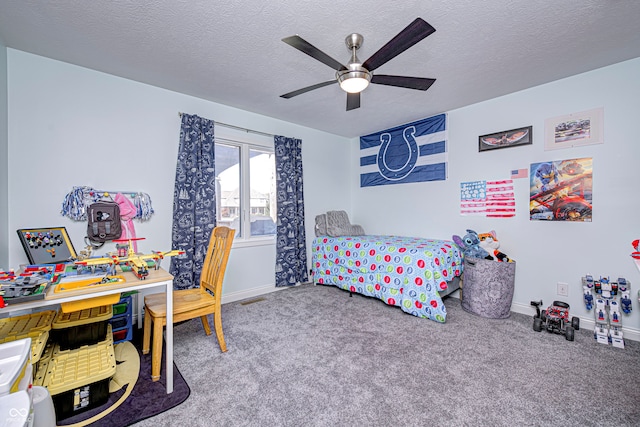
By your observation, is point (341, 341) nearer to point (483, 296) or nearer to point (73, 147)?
point (483, 296)

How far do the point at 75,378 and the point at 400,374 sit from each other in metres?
1.95

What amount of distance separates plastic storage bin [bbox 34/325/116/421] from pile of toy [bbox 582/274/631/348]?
12.2 ft

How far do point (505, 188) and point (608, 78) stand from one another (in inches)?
48.6

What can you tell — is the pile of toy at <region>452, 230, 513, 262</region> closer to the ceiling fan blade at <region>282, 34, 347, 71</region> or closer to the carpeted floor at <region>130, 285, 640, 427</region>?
the carpeted floor at <region>130, 285, 640, 427</region>

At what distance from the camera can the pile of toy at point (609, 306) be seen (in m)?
2.27

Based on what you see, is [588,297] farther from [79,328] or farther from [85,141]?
[85,141]

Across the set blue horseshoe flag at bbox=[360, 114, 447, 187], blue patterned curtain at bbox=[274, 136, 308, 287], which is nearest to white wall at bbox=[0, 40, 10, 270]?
blue patterned curtain at bbox=[274, 136, 308, 287]

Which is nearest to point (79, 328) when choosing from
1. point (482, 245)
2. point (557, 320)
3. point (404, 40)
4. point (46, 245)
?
point (46, 245)

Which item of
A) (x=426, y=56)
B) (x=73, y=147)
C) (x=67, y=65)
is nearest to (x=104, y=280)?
(x=73, y=147)

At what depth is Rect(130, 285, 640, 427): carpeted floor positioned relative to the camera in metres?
1.49

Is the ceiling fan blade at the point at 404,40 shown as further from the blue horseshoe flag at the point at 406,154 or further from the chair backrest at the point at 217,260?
the blue horseshoe flag at the point at 406,154

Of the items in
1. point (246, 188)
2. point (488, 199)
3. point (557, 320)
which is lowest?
point (557, 320)

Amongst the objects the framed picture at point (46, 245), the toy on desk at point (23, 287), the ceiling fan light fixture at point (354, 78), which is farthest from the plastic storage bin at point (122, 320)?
the ceiling fan light fixture at point (354, 78)

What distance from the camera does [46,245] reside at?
199cm
